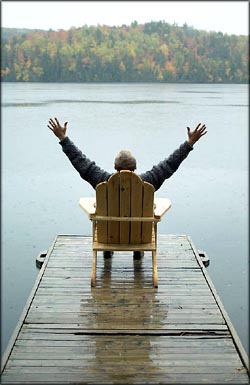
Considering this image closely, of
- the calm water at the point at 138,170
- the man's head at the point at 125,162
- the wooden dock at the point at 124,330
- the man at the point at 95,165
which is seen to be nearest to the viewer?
the wooden dock at the point at 124,330

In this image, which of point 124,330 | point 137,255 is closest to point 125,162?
point 137,255

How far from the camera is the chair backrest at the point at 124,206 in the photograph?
420 centimetres

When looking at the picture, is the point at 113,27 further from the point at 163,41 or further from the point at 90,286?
the point at 90,286

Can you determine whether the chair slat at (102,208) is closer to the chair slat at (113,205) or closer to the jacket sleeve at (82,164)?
the chair slat at (113,205)

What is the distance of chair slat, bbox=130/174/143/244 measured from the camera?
165 inches

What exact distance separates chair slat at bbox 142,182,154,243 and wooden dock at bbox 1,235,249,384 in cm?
34

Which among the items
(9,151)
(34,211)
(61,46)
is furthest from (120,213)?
(61,46)

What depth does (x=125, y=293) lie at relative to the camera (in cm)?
417

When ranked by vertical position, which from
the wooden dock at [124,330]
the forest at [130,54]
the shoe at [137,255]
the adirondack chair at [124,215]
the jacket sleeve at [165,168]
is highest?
the forest at [130,54]

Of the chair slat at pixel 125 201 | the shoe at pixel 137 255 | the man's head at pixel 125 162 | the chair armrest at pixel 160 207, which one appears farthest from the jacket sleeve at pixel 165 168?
the shoe at pixel 137 255

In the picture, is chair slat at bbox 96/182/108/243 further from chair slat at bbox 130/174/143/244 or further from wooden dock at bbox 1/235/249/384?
wooden dock at bbox 1/235/249/384

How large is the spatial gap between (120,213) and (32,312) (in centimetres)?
97

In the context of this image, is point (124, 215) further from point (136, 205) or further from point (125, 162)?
point (125, 162)

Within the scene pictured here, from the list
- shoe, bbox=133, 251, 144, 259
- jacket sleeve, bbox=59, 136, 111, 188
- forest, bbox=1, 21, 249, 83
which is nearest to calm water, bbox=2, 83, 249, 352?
shoe, bbox=133, 251, 144, 259
